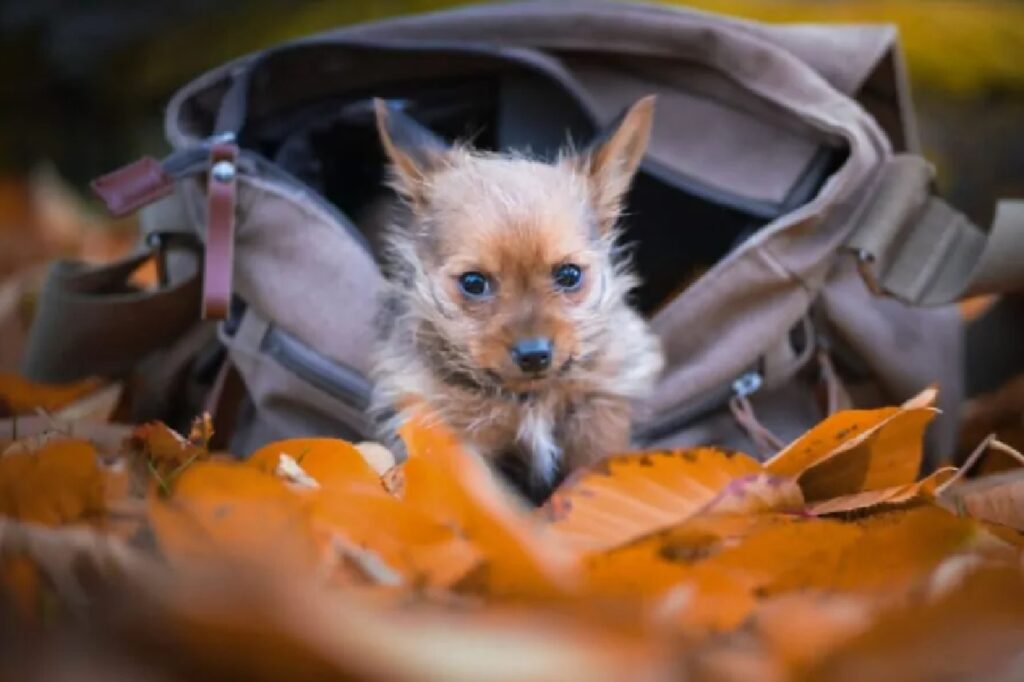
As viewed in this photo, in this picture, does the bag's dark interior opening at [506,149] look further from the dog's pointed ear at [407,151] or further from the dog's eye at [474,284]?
the dog's eye at [474,284]

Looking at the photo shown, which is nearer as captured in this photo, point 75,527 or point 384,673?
point 384,673

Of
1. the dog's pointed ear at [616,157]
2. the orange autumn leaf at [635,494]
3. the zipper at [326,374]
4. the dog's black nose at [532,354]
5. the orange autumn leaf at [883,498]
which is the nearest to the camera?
the orange autumn leaf at [635,494]

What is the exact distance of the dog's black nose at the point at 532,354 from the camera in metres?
1.45

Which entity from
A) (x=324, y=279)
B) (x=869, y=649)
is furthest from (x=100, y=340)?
(x=869, y=649)

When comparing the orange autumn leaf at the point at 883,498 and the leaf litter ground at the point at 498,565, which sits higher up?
the leaf litter ground at the point at 498,565

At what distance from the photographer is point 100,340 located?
1.97m

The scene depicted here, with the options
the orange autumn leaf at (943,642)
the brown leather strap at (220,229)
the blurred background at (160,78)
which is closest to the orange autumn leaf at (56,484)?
the brown leather strap at (220,229)

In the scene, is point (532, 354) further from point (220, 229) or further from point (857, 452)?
point (220, 229)

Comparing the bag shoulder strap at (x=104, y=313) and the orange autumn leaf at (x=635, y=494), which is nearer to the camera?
the orange autumn leaf at (x=635, y=494)

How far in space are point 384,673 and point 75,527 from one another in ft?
1.56

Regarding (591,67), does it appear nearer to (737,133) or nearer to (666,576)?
(737,133)

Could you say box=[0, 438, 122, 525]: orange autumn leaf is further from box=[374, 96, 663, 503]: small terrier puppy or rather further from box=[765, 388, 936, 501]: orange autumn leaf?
box=[765, 388, 936, 501]: orange autumn leaf

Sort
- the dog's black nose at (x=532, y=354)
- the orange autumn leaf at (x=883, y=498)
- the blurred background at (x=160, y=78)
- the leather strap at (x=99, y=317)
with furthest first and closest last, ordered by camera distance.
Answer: the blurred background at (x=160, y=78), the leather strap at (x=99, y=317), the dog's black nose at (x=532, y=354), the orange autumn leaf at (x=883, y=498)

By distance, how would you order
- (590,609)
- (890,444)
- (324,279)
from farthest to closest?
(324,279), (890,444), (590,609)
